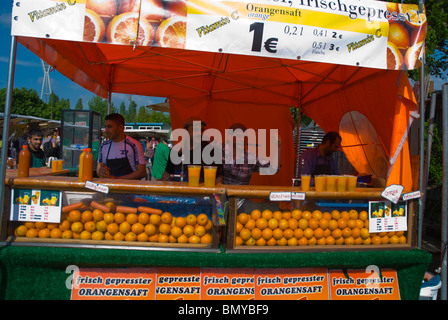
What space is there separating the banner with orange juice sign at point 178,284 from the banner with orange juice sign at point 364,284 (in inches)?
46.7

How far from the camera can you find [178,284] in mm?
2381

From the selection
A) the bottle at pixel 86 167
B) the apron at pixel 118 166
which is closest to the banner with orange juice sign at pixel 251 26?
the bottle at pixel 86 167

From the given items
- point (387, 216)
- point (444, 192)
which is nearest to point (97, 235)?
point (387, 216)

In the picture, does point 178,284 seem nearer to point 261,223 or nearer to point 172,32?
point 261,223

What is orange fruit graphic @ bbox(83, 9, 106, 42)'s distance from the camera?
6.82ft

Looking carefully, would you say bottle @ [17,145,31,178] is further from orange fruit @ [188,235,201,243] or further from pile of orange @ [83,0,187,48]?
orange fruit @ [188,235,201,243]

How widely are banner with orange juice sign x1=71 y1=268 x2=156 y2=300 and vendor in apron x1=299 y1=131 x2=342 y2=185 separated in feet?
7.96

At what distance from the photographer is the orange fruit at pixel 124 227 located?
2361mm

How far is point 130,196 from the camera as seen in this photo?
7.97 feet

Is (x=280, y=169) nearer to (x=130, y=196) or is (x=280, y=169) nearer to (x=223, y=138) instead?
(x=223, y=138)

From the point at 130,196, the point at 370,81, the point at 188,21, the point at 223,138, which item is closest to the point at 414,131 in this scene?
the point at 370,81

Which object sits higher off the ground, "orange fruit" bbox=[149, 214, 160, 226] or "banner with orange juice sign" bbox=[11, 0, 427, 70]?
"banner with orange juice sign" bbox=[11, 0, 427, 70]

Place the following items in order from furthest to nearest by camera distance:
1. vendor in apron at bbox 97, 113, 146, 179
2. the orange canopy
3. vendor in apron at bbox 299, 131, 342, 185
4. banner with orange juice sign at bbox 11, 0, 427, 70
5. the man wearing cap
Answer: vendor in apron at bbox 299, 131, 342, 185
vendor in apron at bbox 97, 113, 146, 179
the man wearing cap
the orange canopy
banner with orange juice sign at bbox 11, 0, 427, 70

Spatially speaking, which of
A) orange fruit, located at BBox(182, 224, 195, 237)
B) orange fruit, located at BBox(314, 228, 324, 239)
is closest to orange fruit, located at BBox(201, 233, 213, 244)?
orange fruit, located at BBox(182, 224, 195, 237)
